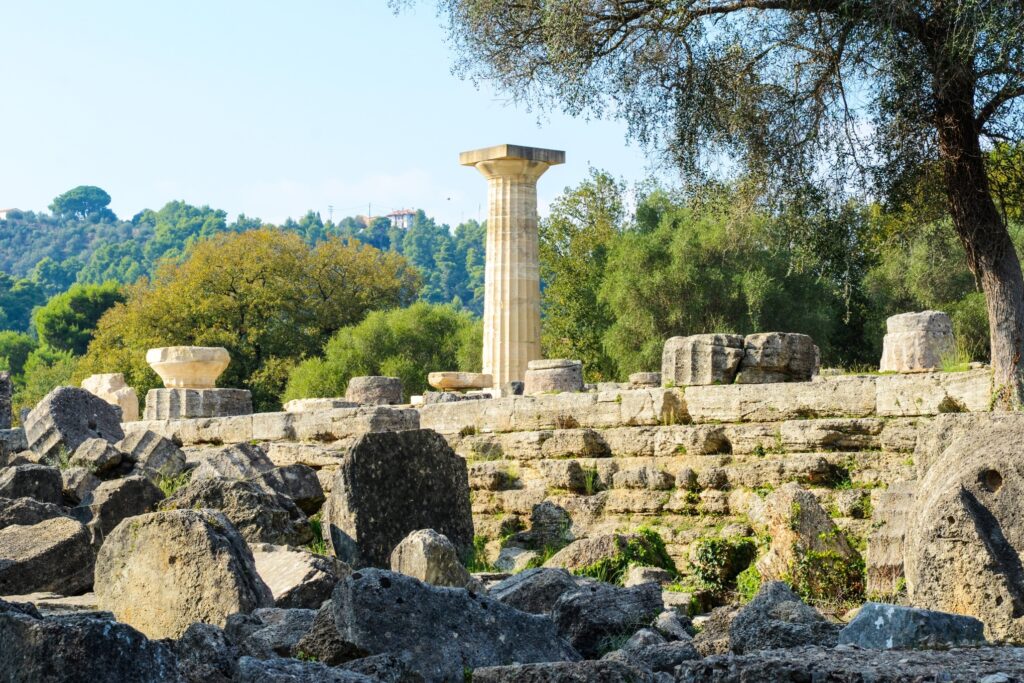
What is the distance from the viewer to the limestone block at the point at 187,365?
22.4m

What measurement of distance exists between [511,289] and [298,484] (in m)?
15.1

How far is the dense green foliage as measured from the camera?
44.0 m

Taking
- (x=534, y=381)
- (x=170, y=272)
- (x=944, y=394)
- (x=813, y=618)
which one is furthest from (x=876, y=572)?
(x=170, y=272)

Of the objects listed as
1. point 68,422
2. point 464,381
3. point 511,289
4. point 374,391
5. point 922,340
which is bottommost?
point 68,422

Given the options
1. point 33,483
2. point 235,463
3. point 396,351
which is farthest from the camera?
point 396,351

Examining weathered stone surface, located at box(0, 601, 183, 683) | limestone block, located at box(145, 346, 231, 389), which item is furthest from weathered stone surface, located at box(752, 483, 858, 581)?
limestone block, located at box(145, 346, 231, 389)

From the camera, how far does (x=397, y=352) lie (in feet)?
151

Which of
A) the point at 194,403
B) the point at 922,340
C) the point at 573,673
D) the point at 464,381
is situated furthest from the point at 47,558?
the point at 464,381

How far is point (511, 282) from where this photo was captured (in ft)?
90.0

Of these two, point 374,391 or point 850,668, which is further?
point 374,391

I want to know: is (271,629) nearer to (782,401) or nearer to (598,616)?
(598,616)

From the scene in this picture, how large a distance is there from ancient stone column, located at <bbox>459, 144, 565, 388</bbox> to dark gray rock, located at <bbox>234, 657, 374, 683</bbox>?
70.3 feet

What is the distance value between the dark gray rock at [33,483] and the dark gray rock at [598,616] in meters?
6.76

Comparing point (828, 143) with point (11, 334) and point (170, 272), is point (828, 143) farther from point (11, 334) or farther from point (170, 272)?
point (11, 334)
